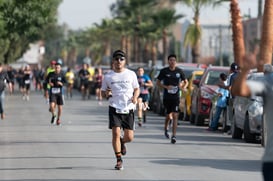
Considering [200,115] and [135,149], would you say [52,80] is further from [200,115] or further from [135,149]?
[135,149]

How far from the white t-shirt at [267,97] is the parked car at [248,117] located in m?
10.4

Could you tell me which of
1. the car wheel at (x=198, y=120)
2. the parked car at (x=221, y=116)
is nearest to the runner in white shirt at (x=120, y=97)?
the parked car at (x=221, y=116)

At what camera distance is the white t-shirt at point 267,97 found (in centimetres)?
817

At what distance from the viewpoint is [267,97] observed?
8.41 meters

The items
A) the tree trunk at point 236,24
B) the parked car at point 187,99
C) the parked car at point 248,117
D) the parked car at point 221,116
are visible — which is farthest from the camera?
the tree trunk at point 236,24

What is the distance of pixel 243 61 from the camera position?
25.3ft

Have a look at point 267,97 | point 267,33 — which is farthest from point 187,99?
point 267,97

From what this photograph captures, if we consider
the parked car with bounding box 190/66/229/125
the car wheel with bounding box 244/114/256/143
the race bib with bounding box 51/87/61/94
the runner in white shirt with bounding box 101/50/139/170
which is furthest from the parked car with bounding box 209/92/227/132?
the runner in white shirt with bounding box 101/50/139/170

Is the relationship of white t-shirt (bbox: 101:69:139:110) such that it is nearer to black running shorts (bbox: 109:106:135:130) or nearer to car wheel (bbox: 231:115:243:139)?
black running shorts (bbox: 109:106:135:130)

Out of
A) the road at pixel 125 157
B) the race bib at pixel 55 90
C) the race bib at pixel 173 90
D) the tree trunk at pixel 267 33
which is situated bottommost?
the road at pixel 125 157

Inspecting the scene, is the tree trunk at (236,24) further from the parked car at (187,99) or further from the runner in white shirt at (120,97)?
the runner in white shirt at (120,97)

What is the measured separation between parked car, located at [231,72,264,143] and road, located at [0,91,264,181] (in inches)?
12.6

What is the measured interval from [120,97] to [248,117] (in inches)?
236

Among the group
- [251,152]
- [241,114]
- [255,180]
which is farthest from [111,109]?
[241,114]
